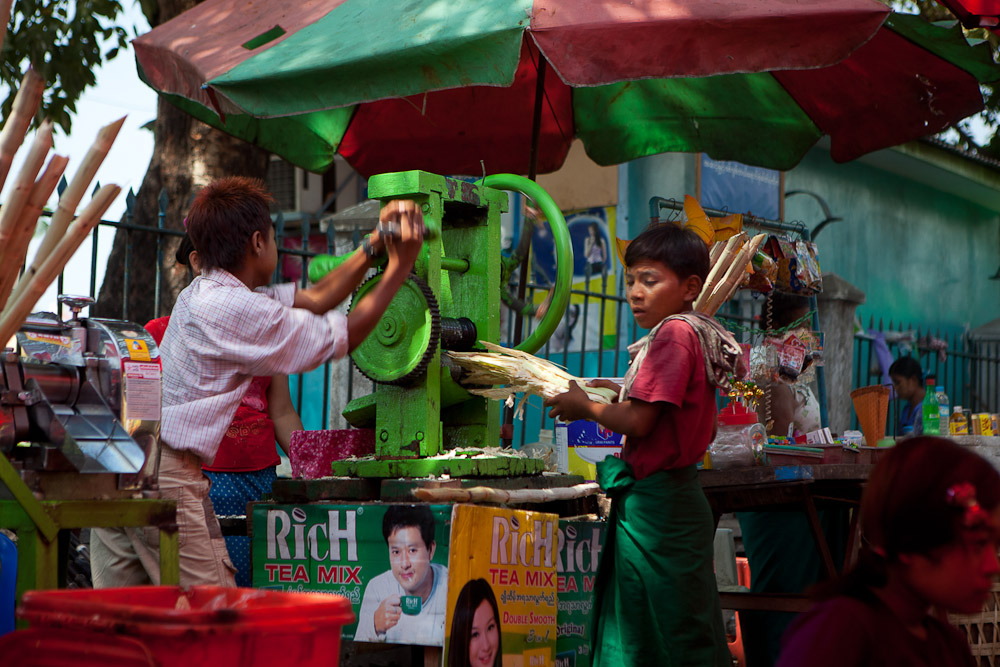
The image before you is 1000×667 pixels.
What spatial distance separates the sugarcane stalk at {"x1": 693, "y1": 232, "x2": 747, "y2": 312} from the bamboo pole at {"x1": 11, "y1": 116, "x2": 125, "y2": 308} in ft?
8.35

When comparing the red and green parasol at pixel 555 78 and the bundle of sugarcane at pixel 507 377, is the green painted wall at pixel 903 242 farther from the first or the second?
the bundle of sugarcane at pixel 507 377

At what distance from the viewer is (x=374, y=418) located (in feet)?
11.3

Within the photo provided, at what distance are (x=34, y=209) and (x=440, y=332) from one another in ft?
4.38

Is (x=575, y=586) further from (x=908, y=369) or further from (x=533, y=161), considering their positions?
(x=908, y=369)

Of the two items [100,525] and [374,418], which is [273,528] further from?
[100,525]

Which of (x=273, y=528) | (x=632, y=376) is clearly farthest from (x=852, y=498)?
(x=273, y=528)

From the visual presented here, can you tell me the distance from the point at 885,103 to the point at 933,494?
11.9ft

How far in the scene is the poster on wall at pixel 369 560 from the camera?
288 centimetres

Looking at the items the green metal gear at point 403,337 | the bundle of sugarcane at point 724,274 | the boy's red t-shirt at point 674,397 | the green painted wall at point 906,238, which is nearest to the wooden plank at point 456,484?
the green metal gear at point 403,337

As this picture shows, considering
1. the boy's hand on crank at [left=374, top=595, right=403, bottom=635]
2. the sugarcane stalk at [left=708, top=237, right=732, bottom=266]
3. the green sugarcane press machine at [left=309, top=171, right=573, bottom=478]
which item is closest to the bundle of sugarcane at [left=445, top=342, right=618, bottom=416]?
the green sugarcane press machine at [left=309, top=171, right=573, bottom=478]

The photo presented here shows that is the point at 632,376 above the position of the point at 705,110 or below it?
below

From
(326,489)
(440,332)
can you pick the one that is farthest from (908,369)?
(326,489)

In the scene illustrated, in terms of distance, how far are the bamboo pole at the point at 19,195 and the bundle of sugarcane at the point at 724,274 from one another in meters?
2.57

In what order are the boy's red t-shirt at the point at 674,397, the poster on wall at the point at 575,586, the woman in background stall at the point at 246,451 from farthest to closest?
the woman in background stall at the point at 246,451
the poster on wall at the point at 575,586
the boy's red t-shirt at the point at 674,397
